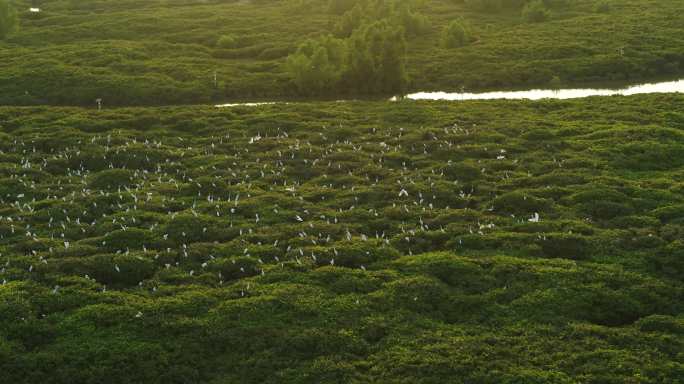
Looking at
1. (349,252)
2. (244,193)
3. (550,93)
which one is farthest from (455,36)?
(349,252)

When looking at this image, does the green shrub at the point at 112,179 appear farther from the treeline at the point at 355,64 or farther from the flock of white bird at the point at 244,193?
the treeline at the point at 355,64

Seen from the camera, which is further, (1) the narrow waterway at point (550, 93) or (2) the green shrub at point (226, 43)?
(2) the green shrub at point (226, 43)

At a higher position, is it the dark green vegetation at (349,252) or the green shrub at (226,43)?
the green shrub at (226,43)

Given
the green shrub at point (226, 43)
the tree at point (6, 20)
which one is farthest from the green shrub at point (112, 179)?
the tree at point (6, 20)

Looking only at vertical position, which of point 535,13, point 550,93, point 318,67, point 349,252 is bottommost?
point 349,252

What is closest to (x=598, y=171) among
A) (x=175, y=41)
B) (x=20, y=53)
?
(x=175, y=41)

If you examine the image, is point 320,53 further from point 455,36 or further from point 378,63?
point 455,36
